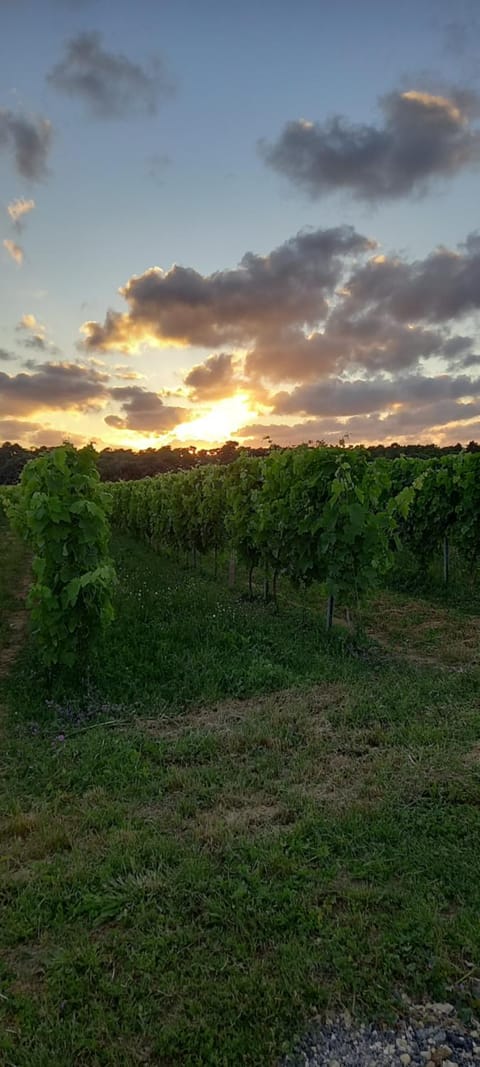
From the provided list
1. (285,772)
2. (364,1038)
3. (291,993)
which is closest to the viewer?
(364,1038)

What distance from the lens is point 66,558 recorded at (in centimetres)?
767

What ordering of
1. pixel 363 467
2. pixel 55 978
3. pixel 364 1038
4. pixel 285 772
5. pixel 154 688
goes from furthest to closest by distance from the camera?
1. pixel 363 467
2. pixel 154 688
3. pixel 285 772
4. pixel 55 978
5. pixel 364 1038

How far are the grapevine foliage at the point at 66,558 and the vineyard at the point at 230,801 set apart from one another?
0.11 ft

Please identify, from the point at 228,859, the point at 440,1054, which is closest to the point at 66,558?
the point at 228,859

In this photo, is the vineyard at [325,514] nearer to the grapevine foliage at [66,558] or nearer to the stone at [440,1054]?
the grapevine foliage at [66,558]

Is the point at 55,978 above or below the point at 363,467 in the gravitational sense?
below

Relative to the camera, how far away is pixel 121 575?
14.8 metres

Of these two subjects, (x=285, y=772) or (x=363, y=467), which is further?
(x=363, y=467)

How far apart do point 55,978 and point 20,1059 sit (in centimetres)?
40

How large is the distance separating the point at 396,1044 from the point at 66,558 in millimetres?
6072

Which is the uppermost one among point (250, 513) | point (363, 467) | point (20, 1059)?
point (363, 467)

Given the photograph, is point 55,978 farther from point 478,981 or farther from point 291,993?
point 478,981

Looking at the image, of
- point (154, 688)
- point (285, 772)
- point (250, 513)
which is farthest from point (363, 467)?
point (285, 772)

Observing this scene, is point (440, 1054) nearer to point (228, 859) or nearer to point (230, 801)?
point (228, 859)
